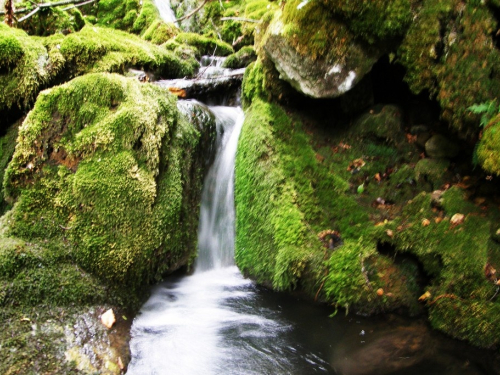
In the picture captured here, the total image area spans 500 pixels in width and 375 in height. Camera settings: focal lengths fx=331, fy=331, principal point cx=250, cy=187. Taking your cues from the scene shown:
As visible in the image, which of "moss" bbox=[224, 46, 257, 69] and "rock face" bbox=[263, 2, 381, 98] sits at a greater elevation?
"moss" bbox=[224, 46, 257, 69]

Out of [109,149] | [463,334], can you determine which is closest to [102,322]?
[109,149]

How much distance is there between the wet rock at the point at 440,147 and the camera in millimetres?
3996

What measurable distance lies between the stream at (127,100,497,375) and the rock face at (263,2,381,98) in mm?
2592

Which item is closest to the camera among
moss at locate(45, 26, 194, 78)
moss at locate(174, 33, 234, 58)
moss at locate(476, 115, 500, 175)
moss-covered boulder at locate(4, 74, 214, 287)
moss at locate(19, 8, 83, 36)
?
moss at locate(476, 115, 500, 175)

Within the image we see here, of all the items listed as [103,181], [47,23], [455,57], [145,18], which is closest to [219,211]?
[103,181]

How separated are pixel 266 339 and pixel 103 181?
2257 millimetres

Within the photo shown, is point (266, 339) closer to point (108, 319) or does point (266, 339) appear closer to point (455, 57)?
point (108, 319)

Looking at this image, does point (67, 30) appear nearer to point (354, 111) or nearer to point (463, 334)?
point (354, 111)

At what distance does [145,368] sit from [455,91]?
400 centimetres

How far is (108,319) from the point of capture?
2910 mm

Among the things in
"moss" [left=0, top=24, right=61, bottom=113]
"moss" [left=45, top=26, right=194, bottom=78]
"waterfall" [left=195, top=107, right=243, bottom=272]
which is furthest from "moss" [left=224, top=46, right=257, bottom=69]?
"moss" [left=0, top=24, right=61, bottom=113]

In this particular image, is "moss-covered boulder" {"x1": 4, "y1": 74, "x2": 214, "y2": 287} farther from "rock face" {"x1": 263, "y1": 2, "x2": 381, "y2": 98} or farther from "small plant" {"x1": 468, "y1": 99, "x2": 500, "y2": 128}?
"small plant" {"x1": 468, "y1": 99, "x2": 500, "y2": 128}

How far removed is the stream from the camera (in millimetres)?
2889

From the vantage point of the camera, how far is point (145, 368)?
2738 millimetres
